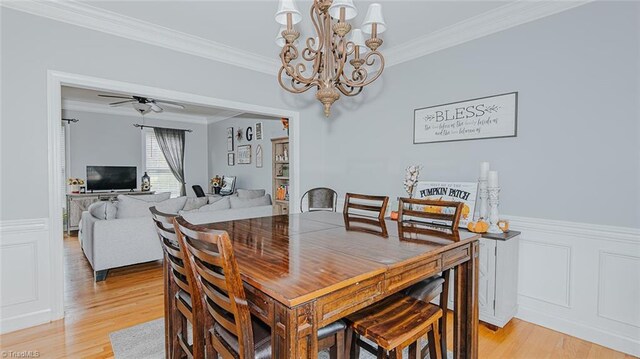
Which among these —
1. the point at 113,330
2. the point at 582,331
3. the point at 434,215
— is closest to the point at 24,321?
the point at 113,330

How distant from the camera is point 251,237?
5.64 ft

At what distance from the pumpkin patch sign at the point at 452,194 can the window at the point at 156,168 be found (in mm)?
6166

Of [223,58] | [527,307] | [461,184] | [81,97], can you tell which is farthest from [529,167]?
[81,97]

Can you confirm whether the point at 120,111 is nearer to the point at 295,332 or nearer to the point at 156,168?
the point at 156,168

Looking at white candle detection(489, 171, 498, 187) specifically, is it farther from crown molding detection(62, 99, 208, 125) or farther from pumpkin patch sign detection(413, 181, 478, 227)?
crown molding detection(62, 99, 208, 125)

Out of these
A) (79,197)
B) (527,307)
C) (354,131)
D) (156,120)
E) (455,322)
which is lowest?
(527,307)

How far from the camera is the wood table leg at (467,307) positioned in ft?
5.72

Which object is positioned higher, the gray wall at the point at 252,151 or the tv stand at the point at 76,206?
the gray wall at the point at 252,151

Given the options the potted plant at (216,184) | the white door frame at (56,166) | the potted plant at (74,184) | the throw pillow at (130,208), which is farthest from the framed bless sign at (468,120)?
the potted plant at (74,184)

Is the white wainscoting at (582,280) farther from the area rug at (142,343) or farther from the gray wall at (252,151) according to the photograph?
the gray wall at (252,151)

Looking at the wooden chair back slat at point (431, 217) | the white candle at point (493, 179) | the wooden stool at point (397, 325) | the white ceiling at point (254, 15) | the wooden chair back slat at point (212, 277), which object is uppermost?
the white ceiling at point (254, 15)

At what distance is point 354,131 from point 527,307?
2.55 metres

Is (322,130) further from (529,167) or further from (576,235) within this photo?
(576,235)

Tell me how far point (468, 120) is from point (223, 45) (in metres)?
2.63
